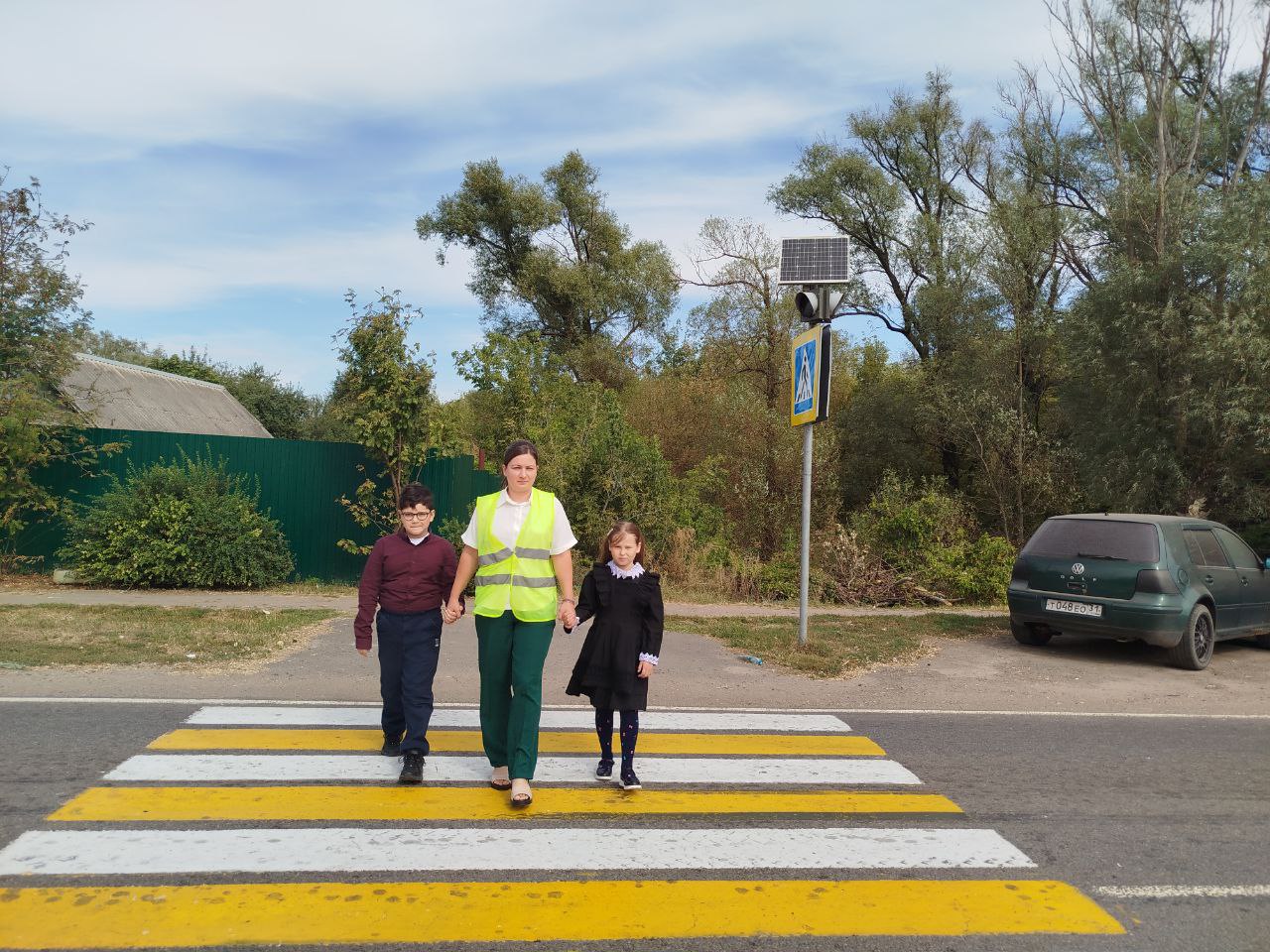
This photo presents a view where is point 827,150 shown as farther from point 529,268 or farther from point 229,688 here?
point 229,688

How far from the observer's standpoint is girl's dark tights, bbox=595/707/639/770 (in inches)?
212

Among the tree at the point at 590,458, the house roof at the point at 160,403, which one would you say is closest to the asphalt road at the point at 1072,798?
the tree at the point at 590,458

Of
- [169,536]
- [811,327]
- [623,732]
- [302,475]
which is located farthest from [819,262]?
[169,536]

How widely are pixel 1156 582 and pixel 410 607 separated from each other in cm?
789

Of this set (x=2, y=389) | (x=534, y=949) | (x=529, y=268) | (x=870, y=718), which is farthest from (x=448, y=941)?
(x=529, y=268)

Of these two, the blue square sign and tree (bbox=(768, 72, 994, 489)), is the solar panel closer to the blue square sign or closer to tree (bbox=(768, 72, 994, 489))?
the blue square sign

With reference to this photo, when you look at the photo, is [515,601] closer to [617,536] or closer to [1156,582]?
[617,536]

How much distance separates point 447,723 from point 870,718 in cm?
334

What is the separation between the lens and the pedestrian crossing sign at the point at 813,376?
31.9ft

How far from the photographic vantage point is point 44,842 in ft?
14.1

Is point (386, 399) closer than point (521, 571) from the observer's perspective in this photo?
No

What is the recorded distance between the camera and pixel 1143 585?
9742 millimetres

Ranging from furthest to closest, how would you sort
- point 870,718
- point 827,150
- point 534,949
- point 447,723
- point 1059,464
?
point 827,150
point 1059,464
point 870,718
point 447,723
point 534,949

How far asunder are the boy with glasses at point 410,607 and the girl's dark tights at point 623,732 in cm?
102
